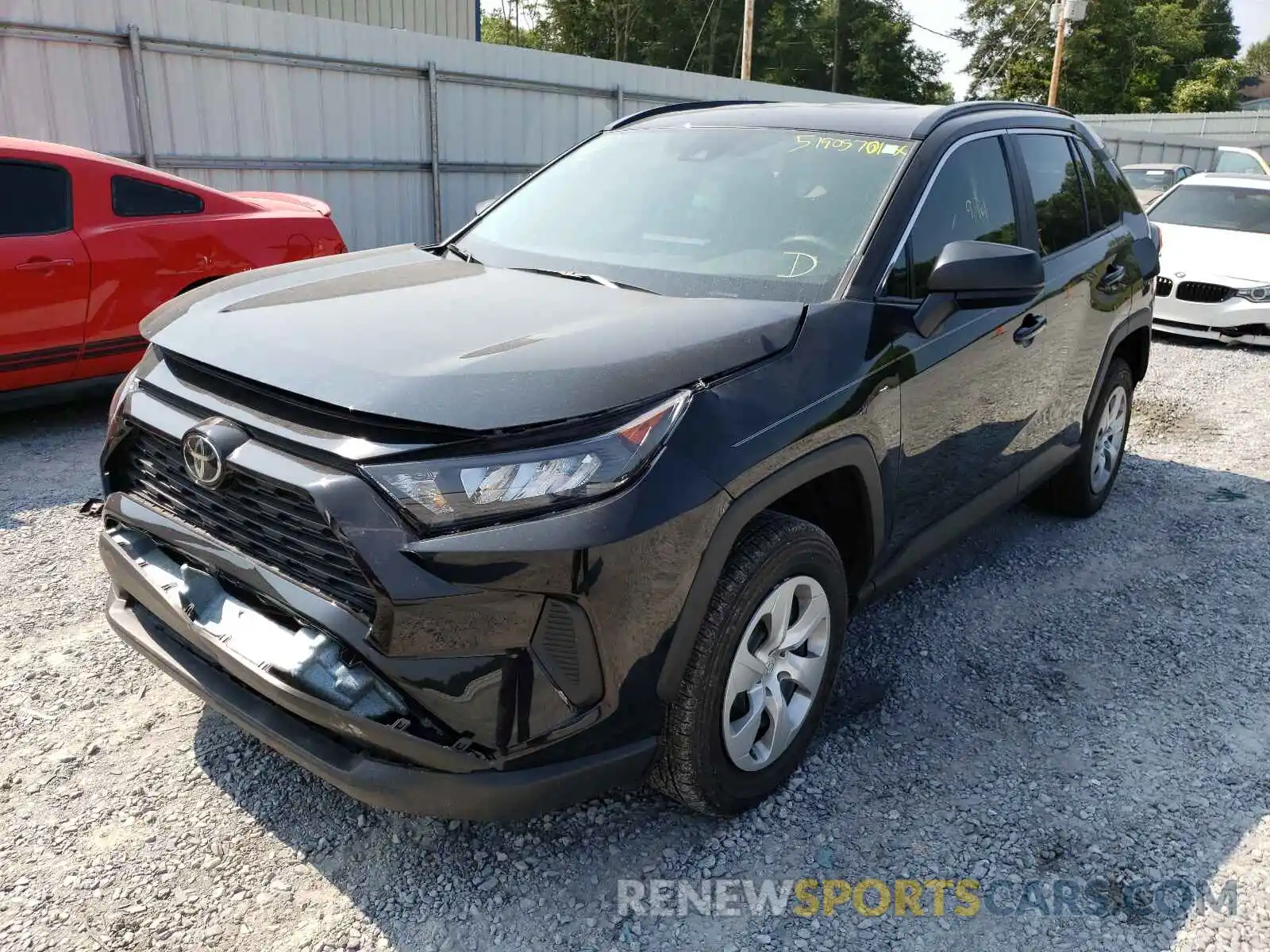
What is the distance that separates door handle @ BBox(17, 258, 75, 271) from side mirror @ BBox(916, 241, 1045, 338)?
4.54 meters

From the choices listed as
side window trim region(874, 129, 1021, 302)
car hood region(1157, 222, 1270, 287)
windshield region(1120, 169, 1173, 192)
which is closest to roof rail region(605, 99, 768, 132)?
side window trim region(874, 129, 1021, 302)

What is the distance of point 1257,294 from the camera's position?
880cm

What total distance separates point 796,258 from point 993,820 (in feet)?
5.42

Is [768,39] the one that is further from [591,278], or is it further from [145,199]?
[591,278]

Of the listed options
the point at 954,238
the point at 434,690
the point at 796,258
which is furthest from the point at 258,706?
the point at 954,238

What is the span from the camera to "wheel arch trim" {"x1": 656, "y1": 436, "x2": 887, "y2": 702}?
220cm

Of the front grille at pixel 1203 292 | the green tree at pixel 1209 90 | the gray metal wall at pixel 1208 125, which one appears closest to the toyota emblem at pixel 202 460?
the front grille at pixel 1203 292

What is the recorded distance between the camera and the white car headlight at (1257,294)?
8.76 m

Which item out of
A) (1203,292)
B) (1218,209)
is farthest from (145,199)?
(1218,209)

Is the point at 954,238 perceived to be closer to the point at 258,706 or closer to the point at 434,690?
the point at 434,690

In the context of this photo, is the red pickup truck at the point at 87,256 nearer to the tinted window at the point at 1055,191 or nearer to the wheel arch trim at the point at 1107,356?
the tinted window at the point at 1055,191

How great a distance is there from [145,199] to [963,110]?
4.55 m

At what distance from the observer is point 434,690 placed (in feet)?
6.53

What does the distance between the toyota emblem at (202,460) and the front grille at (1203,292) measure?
30.2ft
